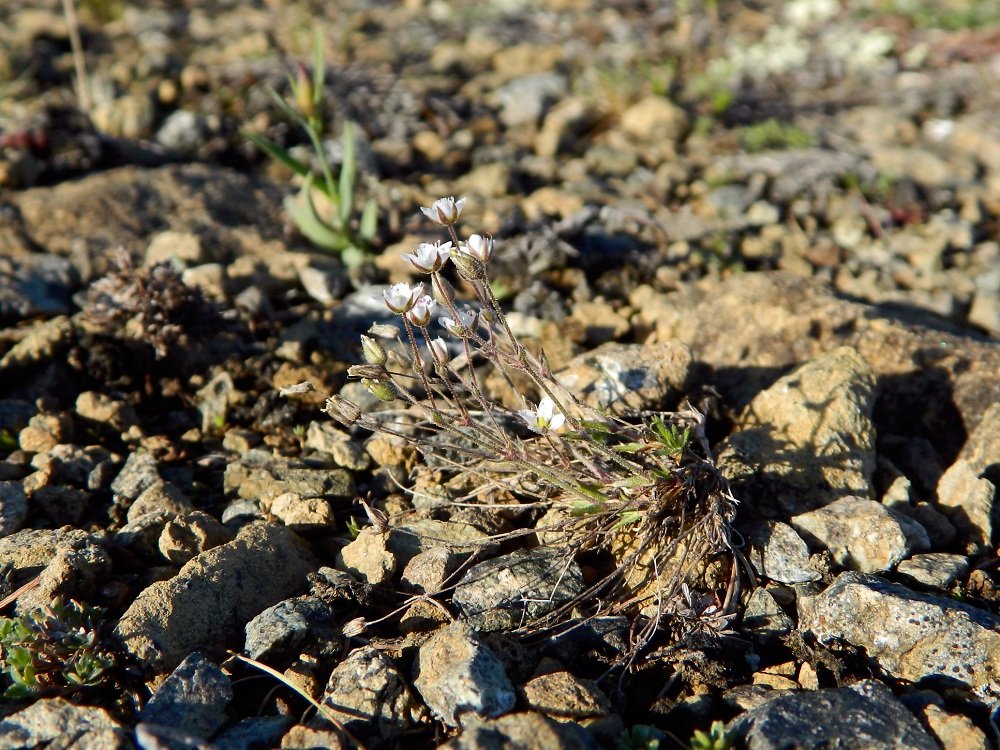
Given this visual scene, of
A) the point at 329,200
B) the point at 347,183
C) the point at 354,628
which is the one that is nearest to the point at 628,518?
the point at 354,628

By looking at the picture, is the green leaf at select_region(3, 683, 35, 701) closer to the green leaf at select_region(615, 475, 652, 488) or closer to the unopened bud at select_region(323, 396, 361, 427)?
the unopened bud at select_region(323, 396, 361, 427)

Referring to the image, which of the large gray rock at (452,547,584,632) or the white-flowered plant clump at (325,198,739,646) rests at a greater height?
the white-flowered plant clump at (325,198,739,646)

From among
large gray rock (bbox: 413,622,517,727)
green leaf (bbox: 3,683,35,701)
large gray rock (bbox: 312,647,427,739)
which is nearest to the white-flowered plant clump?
large gray rock (bbox: 413,622,517,727)

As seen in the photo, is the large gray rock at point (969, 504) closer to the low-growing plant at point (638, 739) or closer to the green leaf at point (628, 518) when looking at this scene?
the green leaf at point (628, 518)

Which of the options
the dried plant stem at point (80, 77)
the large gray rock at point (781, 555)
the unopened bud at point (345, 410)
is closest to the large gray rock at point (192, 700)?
the unopened bud at point (345, 410)

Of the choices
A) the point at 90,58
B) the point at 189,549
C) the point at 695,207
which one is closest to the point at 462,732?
the point at 189,549

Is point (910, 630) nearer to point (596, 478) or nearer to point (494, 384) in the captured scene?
point (596, 478)

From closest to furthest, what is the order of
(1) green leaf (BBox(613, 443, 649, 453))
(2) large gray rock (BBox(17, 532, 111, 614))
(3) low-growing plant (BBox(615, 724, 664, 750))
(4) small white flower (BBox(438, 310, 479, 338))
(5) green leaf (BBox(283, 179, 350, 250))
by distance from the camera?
(3) low-growing plant (BBox(615, 724, 664, 750))
(2) large gray rock (BBox(17, 532, 111, 614))
(4) small white flower (BBox(438, 310, 479, 338))
(1) green leaf (BBox(613, 443, 649, 453))
(5) green leaf (BBox(283, 179, 350, 250))
